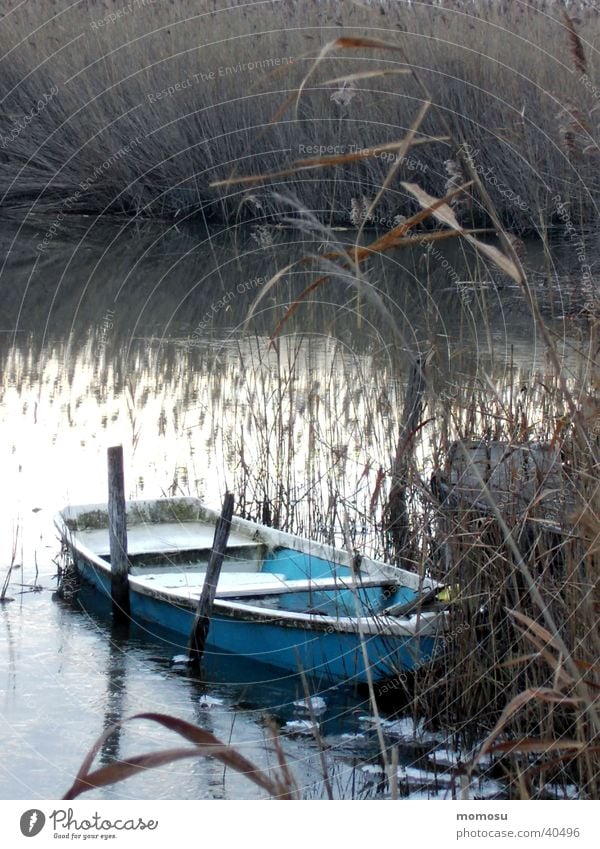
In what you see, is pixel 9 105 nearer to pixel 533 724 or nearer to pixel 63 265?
pixel 63 265

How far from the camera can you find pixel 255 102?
Result: 12555 mm

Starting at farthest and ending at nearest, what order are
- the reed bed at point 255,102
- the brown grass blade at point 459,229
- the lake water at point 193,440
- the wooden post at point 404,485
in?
Result: the reed bed at point 255,102 < the wooden post at point 404,485 < the lake water at point 193,440 < the brown grass blade at point 459,229

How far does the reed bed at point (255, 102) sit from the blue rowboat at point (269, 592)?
4784mm

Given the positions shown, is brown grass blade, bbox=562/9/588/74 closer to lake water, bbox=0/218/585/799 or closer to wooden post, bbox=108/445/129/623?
lake water, bbox=0/218/585/799

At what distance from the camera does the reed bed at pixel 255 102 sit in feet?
35.9

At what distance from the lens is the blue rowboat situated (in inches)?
175

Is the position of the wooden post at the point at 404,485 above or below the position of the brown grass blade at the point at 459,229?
below

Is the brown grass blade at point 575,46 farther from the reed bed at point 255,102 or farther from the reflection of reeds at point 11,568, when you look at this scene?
the reed bed at point 255,102

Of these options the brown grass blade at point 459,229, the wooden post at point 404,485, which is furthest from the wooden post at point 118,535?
the brown grass blade at point 459,229

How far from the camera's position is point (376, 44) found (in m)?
2.15

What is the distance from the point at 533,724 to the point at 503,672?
0.27m

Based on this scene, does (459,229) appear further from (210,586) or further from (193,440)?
(193,440)

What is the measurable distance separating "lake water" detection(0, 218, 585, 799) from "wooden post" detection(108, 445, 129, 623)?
0.55 ft

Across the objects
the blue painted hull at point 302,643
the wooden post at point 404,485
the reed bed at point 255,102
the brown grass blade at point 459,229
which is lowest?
the blue painted hull at point 302,643
